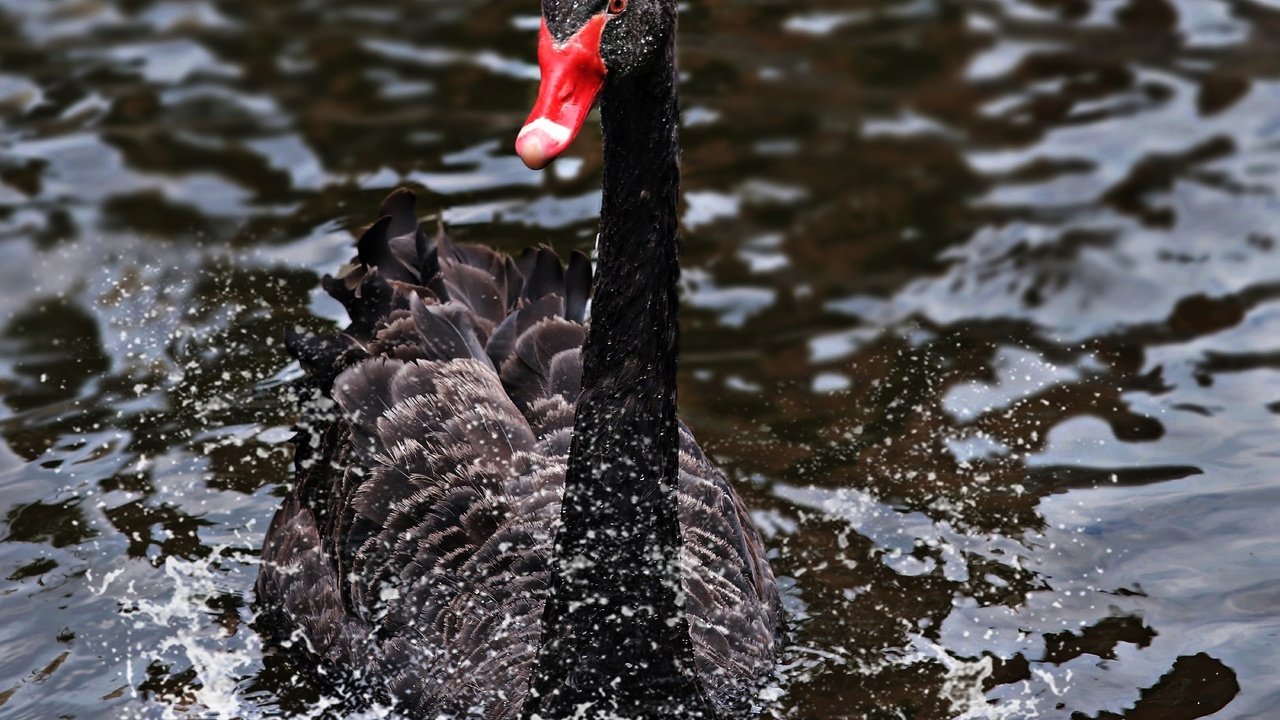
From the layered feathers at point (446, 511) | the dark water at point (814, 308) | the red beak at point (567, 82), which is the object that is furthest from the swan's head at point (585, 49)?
the dark water at point (814, 308)

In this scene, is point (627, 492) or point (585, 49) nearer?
point (585, 49)

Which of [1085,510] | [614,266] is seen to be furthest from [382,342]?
[1085,510]

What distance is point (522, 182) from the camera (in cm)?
996

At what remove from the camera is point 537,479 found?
5.97 metres

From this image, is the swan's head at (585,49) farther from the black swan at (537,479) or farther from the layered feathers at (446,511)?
the layered feathers at (446,511)

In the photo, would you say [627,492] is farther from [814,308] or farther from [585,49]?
[814,308]

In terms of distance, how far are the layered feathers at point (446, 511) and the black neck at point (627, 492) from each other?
0.28 meters

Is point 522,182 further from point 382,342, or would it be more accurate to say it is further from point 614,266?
point 614,266

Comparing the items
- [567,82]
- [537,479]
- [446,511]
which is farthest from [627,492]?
[567,82]

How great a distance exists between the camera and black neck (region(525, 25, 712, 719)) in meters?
5.06

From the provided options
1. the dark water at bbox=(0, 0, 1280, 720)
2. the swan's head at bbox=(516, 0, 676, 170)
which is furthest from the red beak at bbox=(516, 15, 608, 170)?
the dark water at bbox=(0, 0, 1280, 720)

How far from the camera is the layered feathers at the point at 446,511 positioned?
5734 millimetres

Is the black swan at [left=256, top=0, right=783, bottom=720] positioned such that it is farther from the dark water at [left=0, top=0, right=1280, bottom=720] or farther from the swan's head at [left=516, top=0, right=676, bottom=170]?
the dark water at [left=0, top=0, right=1280, bottom=720]

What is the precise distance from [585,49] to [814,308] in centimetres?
498
